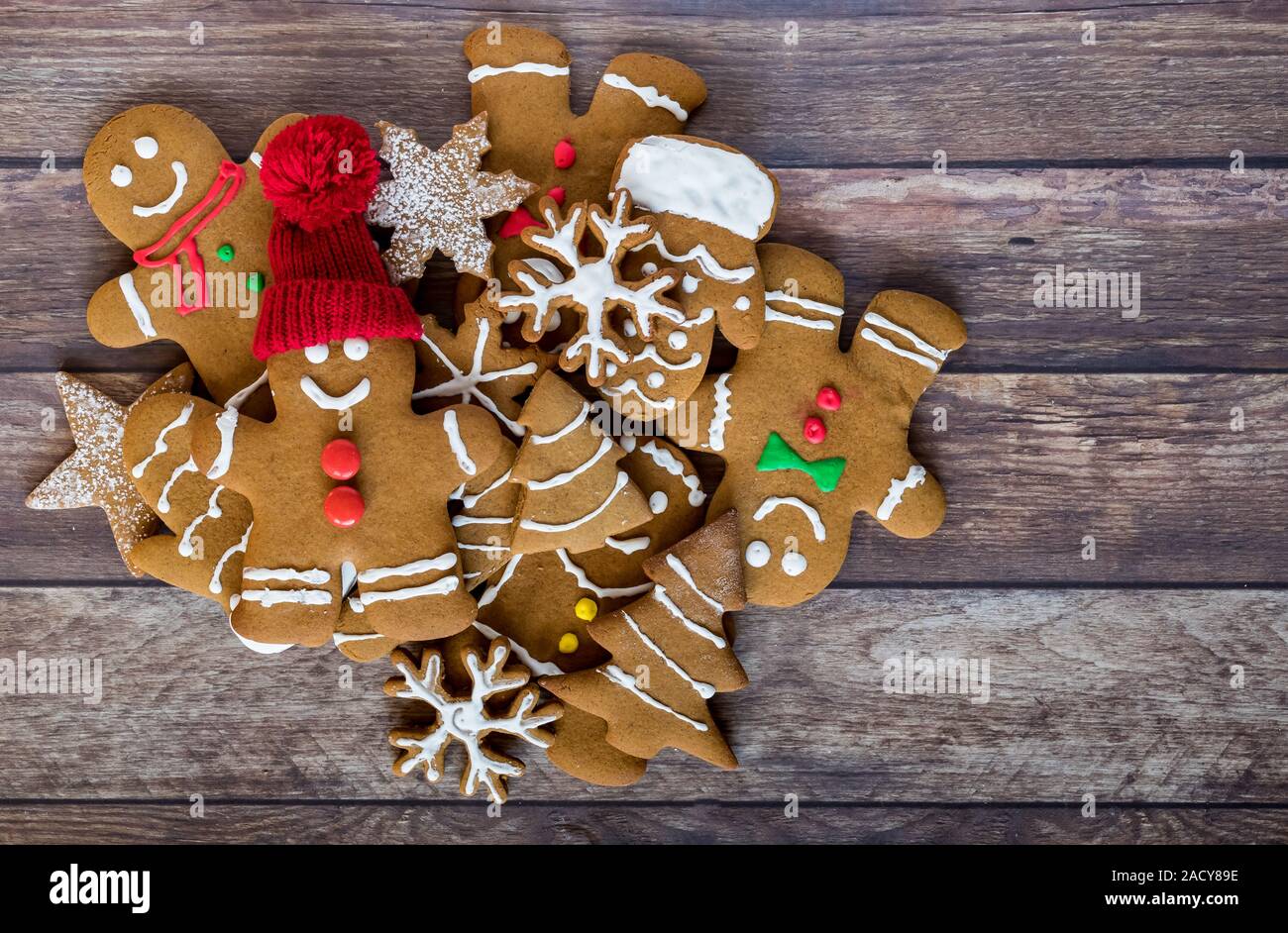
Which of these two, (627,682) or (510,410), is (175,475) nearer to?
(510,410)

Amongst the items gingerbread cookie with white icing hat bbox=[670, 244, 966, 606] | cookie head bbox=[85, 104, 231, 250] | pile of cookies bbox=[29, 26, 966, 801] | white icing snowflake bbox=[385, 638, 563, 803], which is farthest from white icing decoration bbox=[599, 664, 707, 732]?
cookie head bbox=[85, 104, 231, 250]

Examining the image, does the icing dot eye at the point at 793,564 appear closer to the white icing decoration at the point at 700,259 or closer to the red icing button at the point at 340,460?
the white icing decoration at the point at 700,259

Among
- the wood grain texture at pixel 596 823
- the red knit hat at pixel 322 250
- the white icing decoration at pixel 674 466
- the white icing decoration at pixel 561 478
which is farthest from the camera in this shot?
the wood grain texture at pixel 596 823

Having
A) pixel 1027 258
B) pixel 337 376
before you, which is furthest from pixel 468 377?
pixel 1027 258

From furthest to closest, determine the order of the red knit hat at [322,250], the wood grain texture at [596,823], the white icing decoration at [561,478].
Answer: the wood grain texture at [596,823] → the white icing decoration at [561,478] → the red knit hat at [322,250]

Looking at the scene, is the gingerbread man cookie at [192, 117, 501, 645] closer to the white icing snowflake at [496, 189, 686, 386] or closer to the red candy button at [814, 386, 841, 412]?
the white icing snowflake at [496, 189, 686, 386]

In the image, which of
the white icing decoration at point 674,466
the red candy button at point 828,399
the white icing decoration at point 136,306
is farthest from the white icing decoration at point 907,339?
the white icing decoration at point 136,306
